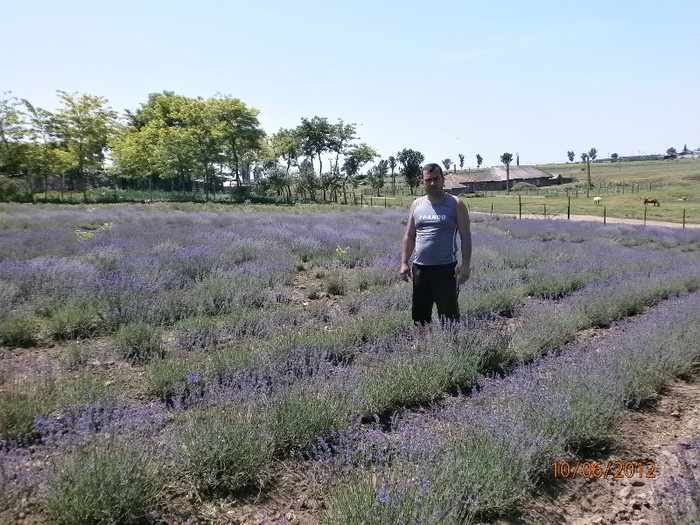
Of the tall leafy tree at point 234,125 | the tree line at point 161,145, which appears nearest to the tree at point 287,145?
the tree line at point 161,145

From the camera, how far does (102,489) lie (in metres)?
2.27

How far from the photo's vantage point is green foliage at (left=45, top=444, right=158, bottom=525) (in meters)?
2.23

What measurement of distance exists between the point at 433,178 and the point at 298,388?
7.74ft

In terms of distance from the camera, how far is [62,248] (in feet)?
31.3

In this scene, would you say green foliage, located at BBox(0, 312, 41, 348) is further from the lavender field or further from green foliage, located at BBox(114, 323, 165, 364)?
green foliage, located at BBox(114, 323, 165, 364)

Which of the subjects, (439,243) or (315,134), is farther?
(315,134)

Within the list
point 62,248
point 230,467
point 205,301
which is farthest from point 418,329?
point 62,248

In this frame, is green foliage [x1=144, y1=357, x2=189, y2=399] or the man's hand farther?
the man's hand

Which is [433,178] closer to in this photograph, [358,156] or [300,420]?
[300,420]

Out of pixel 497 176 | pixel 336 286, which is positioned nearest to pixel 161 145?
pixel 336 286

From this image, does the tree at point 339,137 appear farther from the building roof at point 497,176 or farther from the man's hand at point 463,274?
the man's hand at point 463,274

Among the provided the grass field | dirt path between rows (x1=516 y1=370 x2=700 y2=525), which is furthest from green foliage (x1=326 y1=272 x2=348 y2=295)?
the grass field
